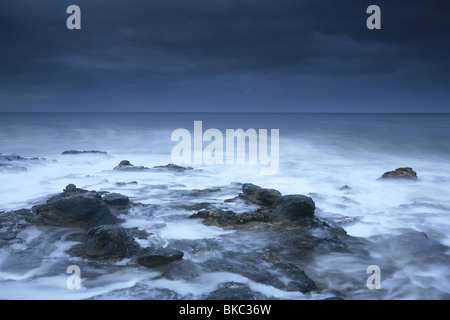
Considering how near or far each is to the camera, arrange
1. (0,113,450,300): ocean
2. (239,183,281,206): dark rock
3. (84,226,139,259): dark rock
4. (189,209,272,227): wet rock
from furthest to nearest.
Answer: (239,183,281,206): dark rock < (189,209,272,227): wet rock < (84,226,139,259): dark rock < (0,113,450,300): ocean

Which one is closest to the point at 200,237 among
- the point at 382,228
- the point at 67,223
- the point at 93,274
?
the point at 93,274

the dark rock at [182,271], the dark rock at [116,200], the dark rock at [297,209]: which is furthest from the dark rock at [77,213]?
the dark rock at [297,209]

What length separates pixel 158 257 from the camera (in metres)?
5.34

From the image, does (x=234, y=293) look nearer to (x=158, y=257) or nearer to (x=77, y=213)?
(x=158, y=257)

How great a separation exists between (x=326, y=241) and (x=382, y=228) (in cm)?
182

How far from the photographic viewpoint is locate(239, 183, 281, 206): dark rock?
26.6ft

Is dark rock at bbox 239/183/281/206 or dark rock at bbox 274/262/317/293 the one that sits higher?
dark rock at bbox 239/183/281/206

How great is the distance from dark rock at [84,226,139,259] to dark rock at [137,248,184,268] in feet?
0.93

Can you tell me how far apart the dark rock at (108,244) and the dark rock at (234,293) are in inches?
68.4

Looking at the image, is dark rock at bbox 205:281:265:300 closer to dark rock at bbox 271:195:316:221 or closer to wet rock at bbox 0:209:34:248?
dark rock at bbox 271:195:316:221

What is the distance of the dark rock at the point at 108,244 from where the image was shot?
5434mm

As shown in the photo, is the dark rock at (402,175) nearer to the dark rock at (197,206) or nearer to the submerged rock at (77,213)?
the dark rock at (197,206)

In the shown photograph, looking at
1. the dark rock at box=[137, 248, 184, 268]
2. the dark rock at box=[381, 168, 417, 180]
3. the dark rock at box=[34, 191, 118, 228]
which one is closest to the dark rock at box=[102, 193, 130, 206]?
the dark rock at box=[34, 191, 118, 228]

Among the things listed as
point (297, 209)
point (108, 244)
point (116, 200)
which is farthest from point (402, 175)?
point (108, 244)
